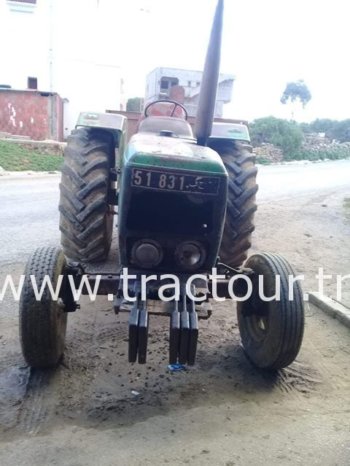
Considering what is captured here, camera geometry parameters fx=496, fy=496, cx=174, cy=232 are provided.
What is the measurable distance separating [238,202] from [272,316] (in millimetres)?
1321

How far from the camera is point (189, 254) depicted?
3.58m

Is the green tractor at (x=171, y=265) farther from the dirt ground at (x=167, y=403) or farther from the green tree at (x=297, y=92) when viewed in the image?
the green tree at (x=297, y=92)

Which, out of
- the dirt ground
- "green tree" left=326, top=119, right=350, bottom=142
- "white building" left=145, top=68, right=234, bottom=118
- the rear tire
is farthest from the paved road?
"green tree" left=326, top=119, right=350, bottom=142

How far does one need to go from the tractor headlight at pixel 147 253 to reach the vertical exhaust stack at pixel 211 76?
3.06ft

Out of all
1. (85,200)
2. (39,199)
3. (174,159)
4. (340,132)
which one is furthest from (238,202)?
(340,132)

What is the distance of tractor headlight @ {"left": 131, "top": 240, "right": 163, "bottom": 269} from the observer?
11.5 feet

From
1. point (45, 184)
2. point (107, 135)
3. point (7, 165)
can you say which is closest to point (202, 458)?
point (107, 135)

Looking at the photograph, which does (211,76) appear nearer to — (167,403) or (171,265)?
(171,265)

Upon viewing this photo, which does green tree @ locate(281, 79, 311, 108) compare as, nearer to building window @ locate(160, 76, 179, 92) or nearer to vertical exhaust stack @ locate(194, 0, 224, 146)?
building window @ locate(160, 76, 179, 92)

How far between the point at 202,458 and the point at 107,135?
316 cm

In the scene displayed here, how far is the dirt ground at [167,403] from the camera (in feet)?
9.20

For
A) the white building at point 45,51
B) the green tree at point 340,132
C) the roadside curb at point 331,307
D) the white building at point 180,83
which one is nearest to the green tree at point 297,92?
the green tree at point 340,132

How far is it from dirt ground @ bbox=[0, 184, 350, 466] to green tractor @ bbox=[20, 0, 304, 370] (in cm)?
21

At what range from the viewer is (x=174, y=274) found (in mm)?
3590
